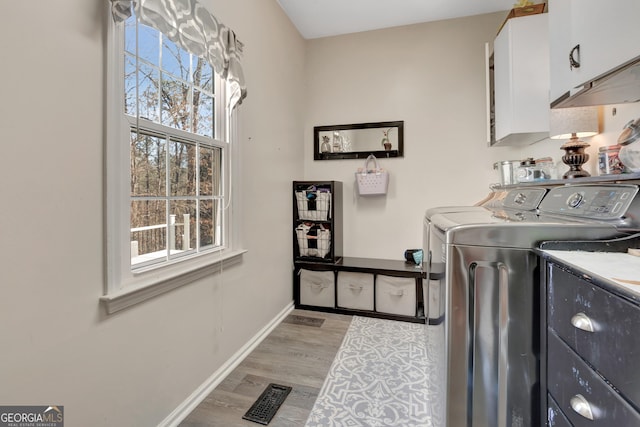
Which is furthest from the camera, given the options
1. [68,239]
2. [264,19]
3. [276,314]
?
[276,314]

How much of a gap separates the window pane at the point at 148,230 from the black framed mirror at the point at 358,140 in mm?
2110

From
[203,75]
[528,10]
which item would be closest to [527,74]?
[528,10]

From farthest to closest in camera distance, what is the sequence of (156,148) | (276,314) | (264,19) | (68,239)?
1. (276,314)
2. (264,19)
3. (156,148)
4. (68,239)

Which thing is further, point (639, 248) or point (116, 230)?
point (116, 230)

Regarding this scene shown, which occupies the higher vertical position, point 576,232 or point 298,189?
point 298,189

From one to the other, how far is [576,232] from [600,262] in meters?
0.17

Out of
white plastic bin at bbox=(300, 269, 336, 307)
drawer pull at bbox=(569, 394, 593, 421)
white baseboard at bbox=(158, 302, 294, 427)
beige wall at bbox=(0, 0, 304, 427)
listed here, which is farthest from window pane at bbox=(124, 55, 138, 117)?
white plastic bin at bbox=(300, 269, 336, 307)

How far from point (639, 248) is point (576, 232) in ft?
0.57

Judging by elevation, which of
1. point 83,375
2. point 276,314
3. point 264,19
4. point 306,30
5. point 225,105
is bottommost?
point 276,314

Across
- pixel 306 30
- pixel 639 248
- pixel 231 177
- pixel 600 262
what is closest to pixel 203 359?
pixel 231 177

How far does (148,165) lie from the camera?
1.44m

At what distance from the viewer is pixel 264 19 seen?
2.44 metres

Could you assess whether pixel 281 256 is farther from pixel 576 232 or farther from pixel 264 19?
pixel 576 232

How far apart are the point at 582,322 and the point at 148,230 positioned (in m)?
1.70
